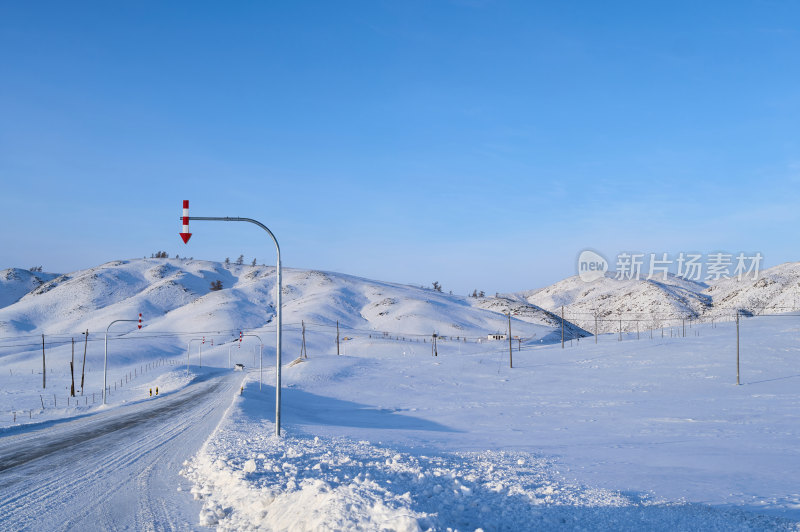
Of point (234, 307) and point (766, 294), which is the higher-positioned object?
point (766, 294)

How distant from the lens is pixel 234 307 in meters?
146

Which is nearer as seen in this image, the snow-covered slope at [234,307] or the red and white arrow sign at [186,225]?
the red and white arrow sign at [186,225]

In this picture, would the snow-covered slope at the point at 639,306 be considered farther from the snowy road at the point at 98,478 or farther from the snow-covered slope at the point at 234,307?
the snowy road at the point at 98,478

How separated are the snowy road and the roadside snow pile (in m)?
0.93

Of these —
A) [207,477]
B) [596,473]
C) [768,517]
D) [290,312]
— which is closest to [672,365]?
[596,473]

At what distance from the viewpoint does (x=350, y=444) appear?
19328mm

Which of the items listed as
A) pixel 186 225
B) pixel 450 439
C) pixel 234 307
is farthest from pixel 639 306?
pixel 186 225

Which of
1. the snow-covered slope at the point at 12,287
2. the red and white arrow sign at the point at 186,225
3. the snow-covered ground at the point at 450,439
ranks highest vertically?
the red and white arrow sign at the point at 186,225

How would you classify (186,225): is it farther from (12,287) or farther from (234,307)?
(12,287)

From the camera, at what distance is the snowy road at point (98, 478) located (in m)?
10.7

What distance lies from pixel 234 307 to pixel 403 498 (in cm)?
14425

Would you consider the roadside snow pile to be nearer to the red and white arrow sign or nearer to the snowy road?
the snowy road

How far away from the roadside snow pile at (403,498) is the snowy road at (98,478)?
3.06ft

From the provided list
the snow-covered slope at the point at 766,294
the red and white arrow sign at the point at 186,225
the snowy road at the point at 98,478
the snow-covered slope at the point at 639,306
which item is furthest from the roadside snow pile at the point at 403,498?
the snow-covered slope at the point at 766,294
